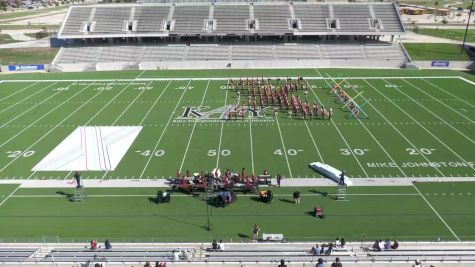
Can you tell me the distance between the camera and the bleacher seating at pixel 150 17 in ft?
150

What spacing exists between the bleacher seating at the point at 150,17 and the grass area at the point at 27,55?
987 centimetres

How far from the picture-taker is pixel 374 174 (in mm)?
17922

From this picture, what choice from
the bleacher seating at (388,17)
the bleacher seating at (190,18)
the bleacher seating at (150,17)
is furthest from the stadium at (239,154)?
the bleacher seating at (190,18)

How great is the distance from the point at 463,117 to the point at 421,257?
678 inches

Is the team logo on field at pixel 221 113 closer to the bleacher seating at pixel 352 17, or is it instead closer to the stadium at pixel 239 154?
the stadium at pixel 239 154

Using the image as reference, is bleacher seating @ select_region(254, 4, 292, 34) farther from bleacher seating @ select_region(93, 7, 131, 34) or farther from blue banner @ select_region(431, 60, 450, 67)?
bleacher seating @ select_region(93, 7, 131, 34)

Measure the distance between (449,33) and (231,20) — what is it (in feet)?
99.2

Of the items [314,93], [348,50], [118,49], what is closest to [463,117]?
[314,93]

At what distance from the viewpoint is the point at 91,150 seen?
2092 cm

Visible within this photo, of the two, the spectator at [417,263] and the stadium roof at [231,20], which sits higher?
the stadium roof at [231,20]

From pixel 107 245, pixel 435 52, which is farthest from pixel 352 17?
pixel 107 245

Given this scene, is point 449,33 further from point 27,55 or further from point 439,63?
point 27,55

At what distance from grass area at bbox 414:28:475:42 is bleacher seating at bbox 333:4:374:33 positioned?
12331mm

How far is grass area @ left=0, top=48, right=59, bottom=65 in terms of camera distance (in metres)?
41.1
